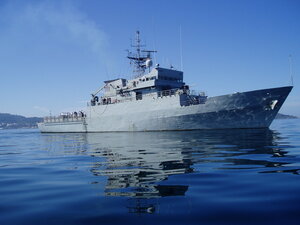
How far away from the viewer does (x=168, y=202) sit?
4039 millimetres

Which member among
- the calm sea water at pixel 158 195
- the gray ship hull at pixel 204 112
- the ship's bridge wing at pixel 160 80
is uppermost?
the ship's bridge wing at pixel 160 80

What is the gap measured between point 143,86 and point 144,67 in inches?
307

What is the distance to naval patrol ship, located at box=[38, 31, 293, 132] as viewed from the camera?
933 inches

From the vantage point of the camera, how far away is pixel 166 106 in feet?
87.4

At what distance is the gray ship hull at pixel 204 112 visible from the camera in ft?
76.7

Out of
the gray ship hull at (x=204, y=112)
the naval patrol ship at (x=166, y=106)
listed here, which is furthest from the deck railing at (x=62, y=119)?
the gray ship hull at (x=204, y=112)

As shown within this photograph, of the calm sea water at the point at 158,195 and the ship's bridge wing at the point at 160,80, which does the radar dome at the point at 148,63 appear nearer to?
the ship's bridge wing at the point at 160,80

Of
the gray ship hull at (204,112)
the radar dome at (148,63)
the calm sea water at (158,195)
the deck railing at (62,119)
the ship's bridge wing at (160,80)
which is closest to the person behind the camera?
the calm sea water at (158,195)

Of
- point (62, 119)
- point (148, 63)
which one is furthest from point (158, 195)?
point (62, 119)

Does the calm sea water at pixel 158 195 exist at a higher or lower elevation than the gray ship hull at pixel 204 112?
lower

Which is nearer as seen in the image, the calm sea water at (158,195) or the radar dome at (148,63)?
the calm sea water at (158,195)

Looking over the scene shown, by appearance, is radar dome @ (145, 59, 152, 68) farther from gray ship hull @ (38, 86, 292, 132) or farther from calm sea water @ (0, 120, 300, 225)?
calm sea water @ (0, 120, 300, 225)

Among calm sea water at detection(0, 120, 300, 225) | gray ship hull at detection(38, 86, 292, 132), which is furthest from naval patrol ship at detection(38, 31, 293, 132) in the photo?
calm sea water at detection(0, 120, 300, 225)

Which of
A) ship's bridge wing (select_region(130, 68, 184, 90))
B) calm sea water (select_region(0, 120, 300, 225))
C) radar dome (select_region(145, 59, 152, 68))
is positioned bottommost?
calm sea water (select_region(0, 120, 300, 225))
